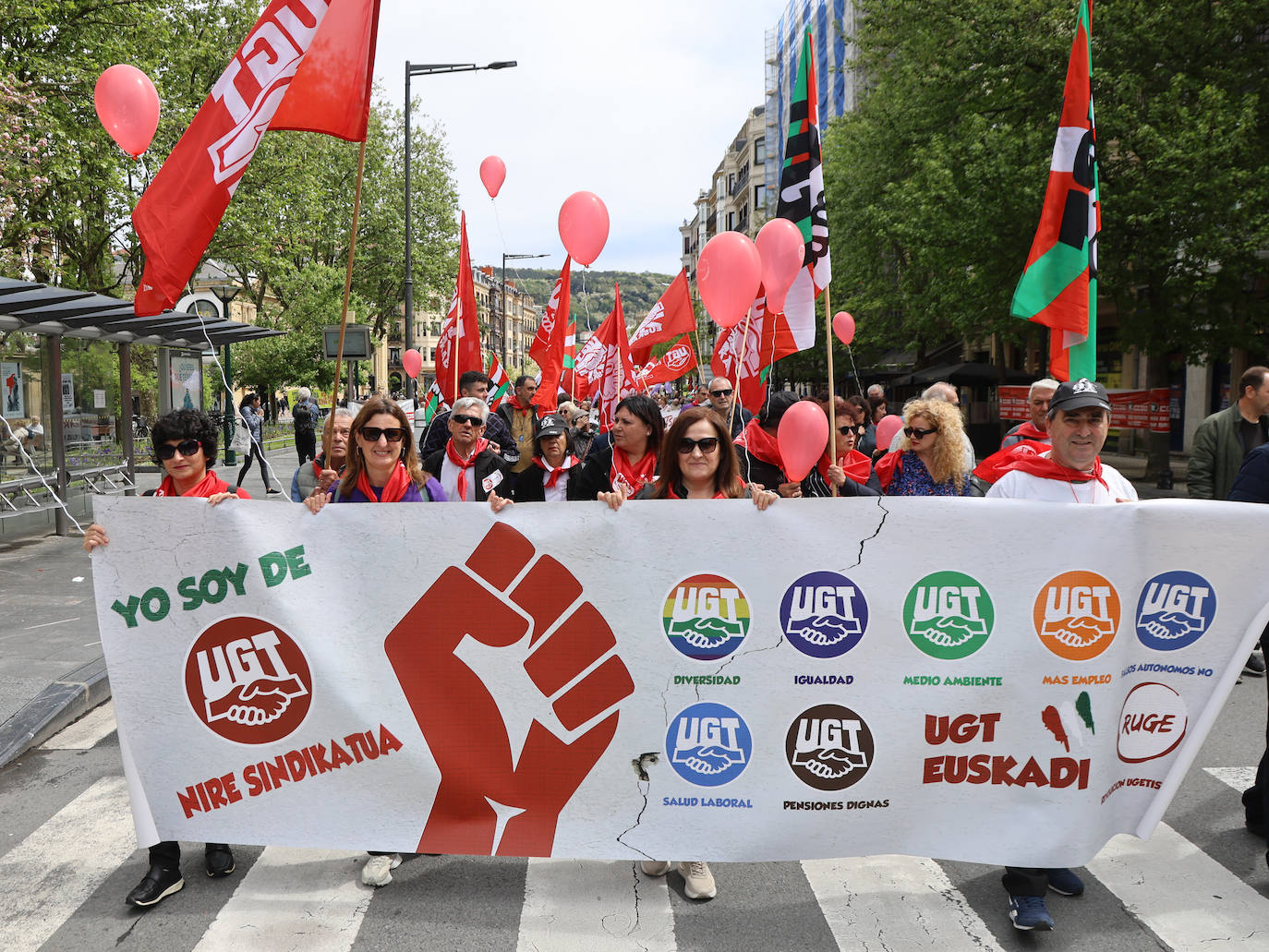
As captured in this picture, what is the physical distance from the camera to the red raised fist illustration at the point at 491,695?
11.5ft

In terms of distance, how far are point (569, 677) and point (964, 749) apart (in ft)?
4.76

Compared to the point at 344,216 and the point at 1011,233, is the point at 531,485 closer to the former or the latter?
the point at 1011,233

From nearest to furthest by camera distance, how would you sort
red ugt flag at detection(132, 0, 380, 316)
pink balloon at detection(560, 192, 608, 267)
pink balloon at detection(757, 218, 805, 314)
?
red ugt flag at detection(132, 0, 380, 316), pink balloon at detection(757, 218, 805, 314), pink balloon at detection(560, 192, 608, 267)

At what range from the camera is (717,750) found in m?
3.46

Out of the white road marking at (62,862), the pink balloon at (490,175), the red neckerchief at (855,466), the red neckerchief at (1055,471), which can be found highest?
the pink balloon at (490,175)

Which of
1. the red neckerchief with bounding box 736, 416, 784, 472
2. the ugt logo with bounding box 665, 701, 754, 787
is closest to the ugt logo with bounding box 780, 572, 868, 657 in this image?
the ugt logo with bounding box 665, 701, 754, 787

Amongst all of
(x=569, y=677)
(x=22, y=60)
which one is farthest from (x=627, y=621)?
(x=22, y=60)

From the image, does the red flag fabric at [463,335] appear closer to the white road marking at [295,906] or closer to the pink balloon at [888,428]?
the pink balloon at [888,428]

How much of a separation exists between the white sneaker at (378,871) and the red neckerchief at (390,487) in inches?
55.8

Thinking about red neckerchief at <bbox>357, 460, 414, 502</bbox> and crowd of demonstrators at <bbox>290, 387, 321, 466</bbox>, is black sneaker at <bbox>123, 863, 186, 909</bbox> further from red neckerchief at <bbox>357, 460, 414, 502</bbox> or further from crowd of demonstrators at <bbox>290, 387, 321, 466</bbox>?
crowd of demonstrators at <bbox>290, 387, 321, 466</bbox>

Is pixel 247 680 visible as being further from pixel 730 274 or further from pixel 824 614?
pixel 730 274

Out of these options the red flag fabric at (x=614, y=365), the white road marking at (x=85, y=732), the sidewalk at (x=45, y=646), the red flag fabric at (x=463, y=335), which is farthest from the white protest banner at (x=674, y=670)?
the red flag fabric at (x=463, y=335)

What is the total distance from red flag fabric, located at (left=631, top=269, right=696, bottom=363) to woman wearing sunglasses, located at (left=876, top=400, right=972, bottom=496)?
740 centimetres

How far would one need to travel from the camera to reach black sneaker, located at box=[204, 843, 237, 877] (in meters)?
3.67
